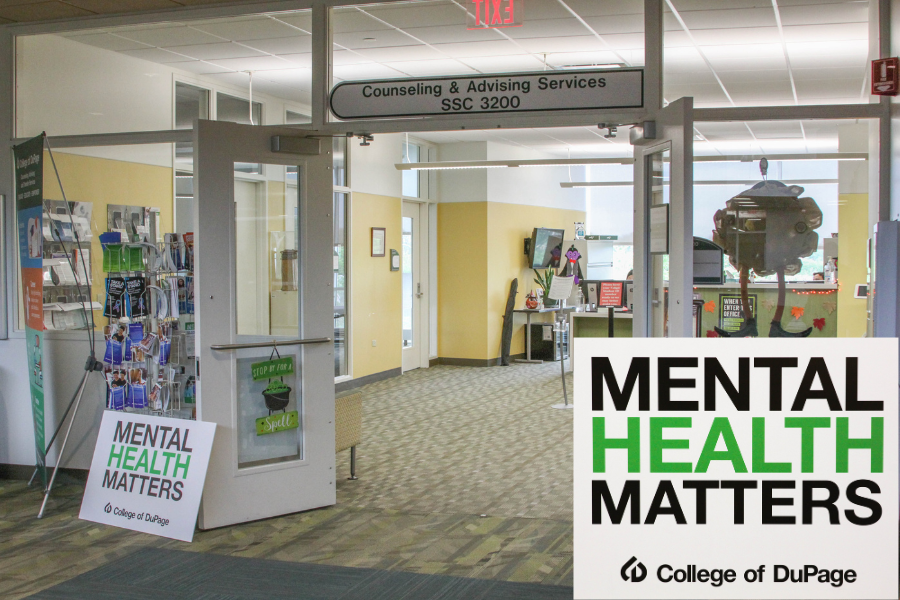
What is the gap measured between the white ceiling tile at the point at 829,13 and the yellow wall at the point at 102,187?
13.3ft

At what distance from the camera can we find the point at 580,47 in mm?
4273

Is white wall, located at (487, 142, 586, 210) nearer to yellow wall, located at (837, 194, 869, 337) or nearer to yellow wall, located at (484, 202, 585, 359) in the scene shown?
yellow wall, located at (484, 202, 585, 359)

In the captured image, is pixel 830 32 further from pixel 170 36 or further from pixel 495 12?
pixel 170 36

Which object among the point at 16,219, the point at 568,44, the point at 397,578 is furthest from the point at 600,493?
the point at 16,219

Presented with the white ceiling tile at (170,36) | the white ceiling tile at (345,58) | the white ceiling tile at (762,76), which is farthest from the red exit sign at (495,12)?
the white ceiling tile at (170,36)

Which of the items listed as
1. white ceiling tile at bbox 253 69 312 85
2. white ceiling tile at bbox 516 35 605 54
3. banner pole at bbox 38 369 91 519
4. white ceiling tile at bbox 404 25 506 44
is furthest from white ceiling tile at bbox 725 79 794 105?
banner pole at bbox 38 369 91 519

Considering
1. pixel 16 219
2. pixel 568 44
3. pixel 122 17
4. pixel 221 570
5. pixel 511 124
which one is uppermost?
pixel 122 17

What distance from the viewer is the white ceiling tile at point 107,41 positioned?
5.02 meters

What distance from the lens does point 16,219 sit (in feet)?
16.6

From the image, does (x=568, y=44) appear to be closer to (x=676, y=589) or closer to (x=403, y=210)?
(x=676, y=589)

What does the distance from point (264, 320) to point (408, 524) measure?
1320mm

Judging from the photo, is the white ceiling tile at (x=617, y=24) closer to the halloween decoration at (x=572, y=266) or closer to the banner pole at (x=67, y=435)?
the banner pole at (x=67, y=435)

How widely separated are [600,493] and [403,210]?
9589 mm

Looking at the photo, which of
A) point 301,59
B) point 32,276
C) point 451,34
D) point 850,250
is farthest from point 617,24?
point 32,276
